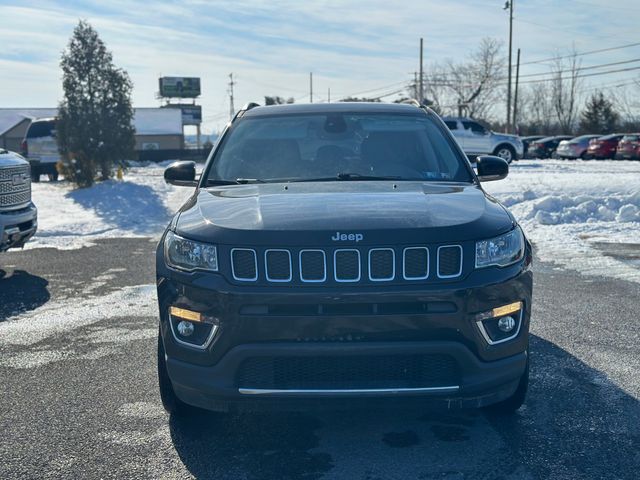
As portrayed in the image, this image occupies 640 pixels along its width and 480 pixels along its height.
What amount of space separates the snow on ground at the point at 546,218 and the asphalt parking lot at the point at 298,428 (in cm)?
361

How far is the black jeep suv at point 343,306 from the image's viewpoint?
10.2 ft

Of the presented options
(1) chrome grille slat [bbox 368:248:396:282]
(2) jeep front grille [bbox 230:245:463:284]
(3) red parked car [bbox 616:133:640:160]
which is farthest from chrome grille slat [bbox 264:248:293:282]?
(3) red parked car [bbox 616:133:640:160]

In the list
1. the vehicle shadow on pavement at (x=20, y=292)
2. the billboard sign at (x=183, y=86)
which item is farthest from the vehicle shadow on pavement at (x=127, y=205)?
the billboard sign at (x=183, y=86)

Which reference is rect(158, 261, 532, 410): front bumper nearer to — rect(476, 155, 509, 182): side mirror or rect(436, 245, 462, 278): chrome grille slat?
rect(436, 245, 462, 278): chrome grille slat

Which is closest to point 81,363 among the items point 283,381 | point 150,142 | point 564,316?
point 283,381

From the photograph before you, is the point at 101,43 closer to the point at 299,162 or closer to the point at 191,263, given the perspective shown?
the point at 299,162

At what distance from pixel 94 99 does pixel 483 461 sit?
1856 cm

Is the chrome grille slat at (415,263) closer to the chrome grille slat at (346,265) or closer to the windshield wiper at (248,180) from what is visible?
the chrome grille slat at (346,265)

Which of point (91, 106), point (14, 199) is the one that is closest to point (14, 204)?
point (14, 199)

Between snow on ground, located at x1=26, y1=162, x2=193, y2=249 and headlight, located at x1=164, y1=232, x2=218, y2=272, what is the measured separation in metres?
7.52

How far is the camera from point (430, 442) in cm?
353

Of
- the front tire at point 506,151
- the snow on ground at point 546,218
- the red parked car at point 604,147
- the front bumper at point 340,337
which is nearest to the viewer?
the front bumper at point 340,337

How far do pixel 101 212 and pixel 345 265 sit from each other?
12.1 m

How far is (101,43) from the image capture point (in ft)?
64.8
